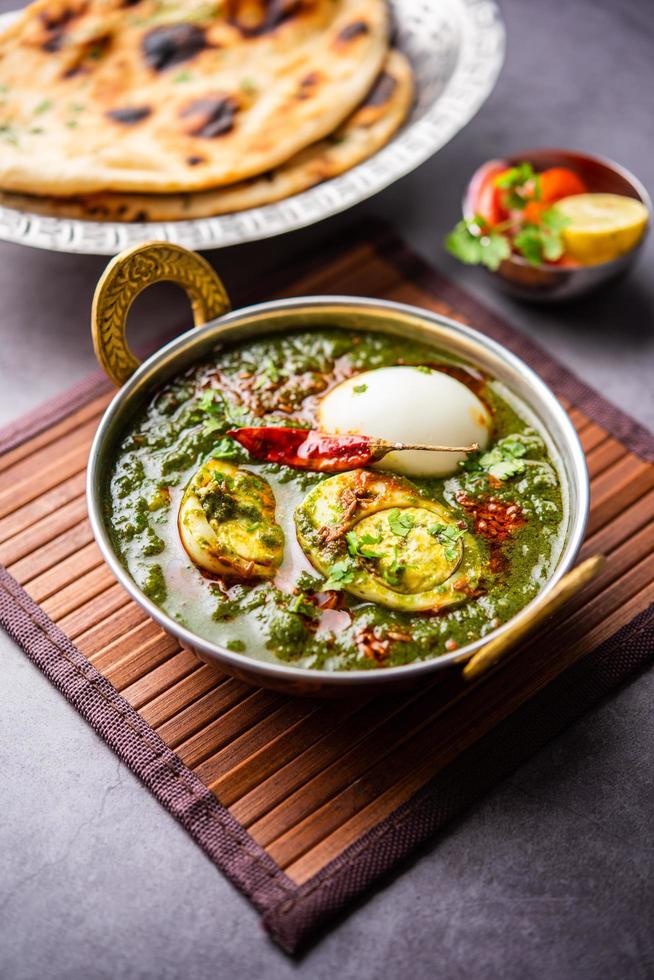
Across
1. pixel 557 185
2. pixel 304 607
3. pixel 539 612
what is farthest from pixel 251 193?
pixel 539 612

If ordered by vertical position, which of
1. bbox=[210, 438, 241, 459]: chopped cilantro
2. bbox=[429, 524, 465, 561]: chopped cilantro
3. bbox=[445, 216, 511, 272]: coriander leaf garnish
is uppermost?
bbox=[210, 438, 241, 459]: chopped cilantro

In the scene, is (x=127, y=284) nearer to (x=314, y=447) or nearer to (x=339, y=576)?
(x=314, y=447)

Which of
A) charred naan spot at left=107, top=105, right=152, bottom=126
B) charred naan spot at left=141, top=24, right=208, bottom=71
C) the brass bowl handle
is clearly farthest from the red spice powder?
charred naan spot at left=141, top=24, right=208, bottom=71

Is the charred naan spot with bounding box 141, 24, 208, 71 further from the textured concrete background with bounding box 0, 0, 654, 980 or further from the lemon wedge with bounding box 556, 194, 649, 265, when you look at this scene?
the textured concrete background with bounding box 0, 0, 654, 980

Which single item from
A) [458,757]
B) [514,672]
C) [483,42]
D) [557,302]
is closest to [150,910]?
[458,757]

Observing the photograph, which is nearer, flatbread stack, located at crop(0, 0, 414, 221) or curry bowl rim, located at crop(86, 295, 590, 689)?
curry bowl rim, located at crop(86, 295, 590, 689)

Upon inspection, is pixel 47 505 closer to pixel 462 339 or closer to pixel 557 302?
pixel 462 339
